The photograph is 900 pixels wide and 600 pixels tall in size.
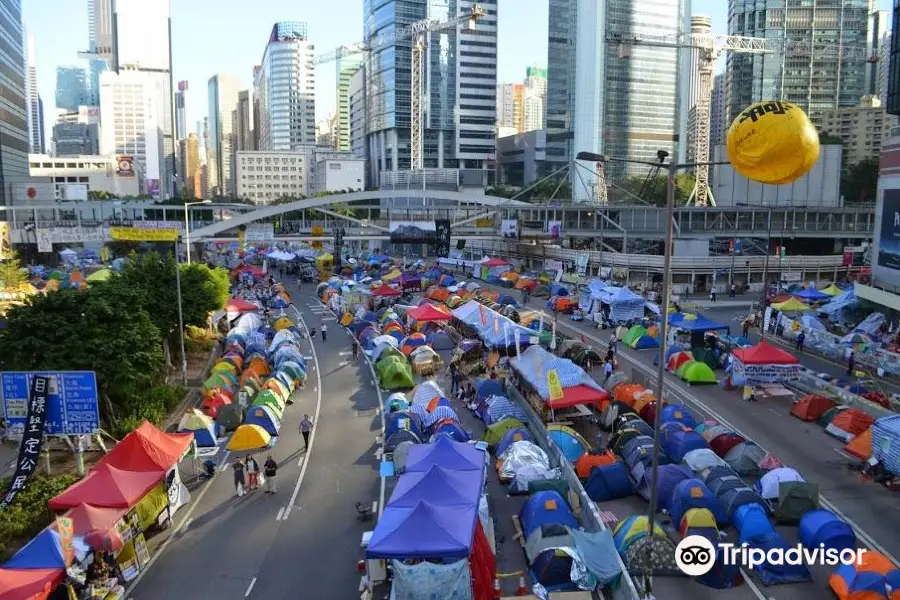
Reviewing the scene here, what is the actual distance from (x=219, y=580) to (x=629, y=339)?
74.6 feet

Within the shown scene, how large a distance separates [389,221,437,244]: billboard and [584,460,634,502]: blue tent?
40.2 metres

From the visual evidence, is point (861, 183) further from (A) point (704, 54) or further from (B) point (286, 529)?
(B) point (286, 529)

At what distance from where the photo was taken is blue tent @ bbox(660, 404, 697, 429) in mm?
18562

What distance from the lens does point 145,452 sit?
14812 mm

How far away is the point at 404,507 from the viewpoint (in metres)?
12.1

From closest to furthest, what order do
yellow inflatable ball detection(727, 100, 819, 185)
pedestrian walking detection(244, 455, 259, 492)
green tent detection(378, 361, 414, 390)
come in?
yellow inflatable ball detection(727, 100, 819, 185) < pedestrian walking detection(244, 455, 259, 492) < green tent detection(378, 361, 414, 390)

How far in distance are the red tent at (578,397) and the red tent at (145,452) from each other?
933 centimetres

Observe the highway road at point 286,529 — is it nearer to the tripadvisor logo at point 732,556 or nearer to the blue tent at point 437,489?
the blue tent at point 437,489

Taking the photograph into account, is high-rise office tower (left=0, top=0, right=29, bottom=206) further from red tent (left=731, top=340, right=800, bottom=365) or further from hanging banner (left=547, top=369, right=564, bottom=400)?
red tent (left=731, top=340, right=800, bottom=365)

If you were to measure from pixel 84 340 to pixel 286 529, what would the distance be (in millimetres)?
9005

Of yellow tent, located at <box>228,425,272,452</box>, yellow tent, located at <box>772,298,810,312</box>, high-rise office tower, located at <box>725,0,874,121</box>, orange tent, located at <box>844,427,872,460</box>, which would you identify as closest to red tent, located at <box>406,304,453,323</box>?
yellow tent, located at <box>228,425,272,452</box>

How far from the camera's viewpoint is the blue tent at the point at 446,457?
14312mm

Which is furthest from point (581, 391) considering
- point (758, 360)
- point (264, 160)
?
point (264, 160)

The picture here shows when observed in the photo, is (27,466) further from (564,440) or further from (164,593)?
(564,440)
